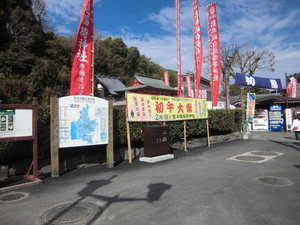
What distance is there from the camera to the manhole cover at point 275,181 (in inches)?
218

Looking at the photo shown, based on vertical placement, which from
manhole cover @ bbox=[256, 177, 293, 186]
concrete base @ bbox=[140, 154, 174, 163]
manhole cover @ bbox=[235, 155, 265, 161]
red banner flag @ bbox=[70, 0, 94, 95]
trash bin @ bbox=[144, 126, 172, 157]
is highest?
red banner flag @ bbox=[70, 0, 94, 95]

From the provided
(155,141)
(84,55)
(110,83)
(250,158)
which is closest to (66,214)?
(155,141)

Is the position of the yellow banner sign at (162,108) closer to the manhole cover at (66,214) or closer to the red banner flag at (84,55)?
the red banner flag at (84,55)

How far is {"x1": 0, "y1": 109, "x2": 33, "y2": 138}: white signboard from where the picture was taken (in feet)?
18.1

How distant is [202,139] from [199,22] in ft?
26.1

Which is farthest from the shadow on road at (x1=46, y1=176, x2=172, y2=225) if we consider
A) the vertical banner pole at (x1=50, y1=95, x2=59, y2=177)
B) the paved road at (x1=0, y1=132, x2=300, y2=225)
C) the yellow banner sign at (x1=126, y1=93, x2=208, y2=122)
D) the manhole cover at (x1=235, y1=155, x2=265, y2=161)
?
the manhole cover at (x1=235, y1=155, x2=265, y2=161)

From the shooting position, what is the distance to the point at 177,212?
3.98m

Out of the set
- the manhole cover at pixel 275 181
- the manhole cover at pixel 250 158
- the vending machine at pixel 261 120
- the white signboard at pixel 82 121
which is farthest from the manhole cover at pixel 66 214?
the vending machine at pixel 261 120

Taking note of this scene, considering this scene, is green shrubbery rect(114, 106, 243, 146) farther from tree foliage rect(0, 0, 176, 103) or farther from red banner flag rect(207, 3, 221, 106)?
tree foliage rect(0, 0, 176, 103)

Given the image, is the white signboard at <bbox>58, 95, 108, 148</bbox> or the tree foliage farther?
the tree foliage

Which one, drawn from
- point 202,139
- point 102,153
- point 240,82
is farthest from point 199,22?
point 102,153

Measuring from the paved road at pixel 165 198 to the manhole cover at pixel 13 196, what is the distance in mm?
139

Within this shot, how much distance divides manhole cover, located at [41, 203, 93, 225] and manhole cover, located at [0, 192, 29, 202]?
3.64ft

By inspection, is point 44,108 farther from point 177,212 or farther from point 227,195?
point 227,195
